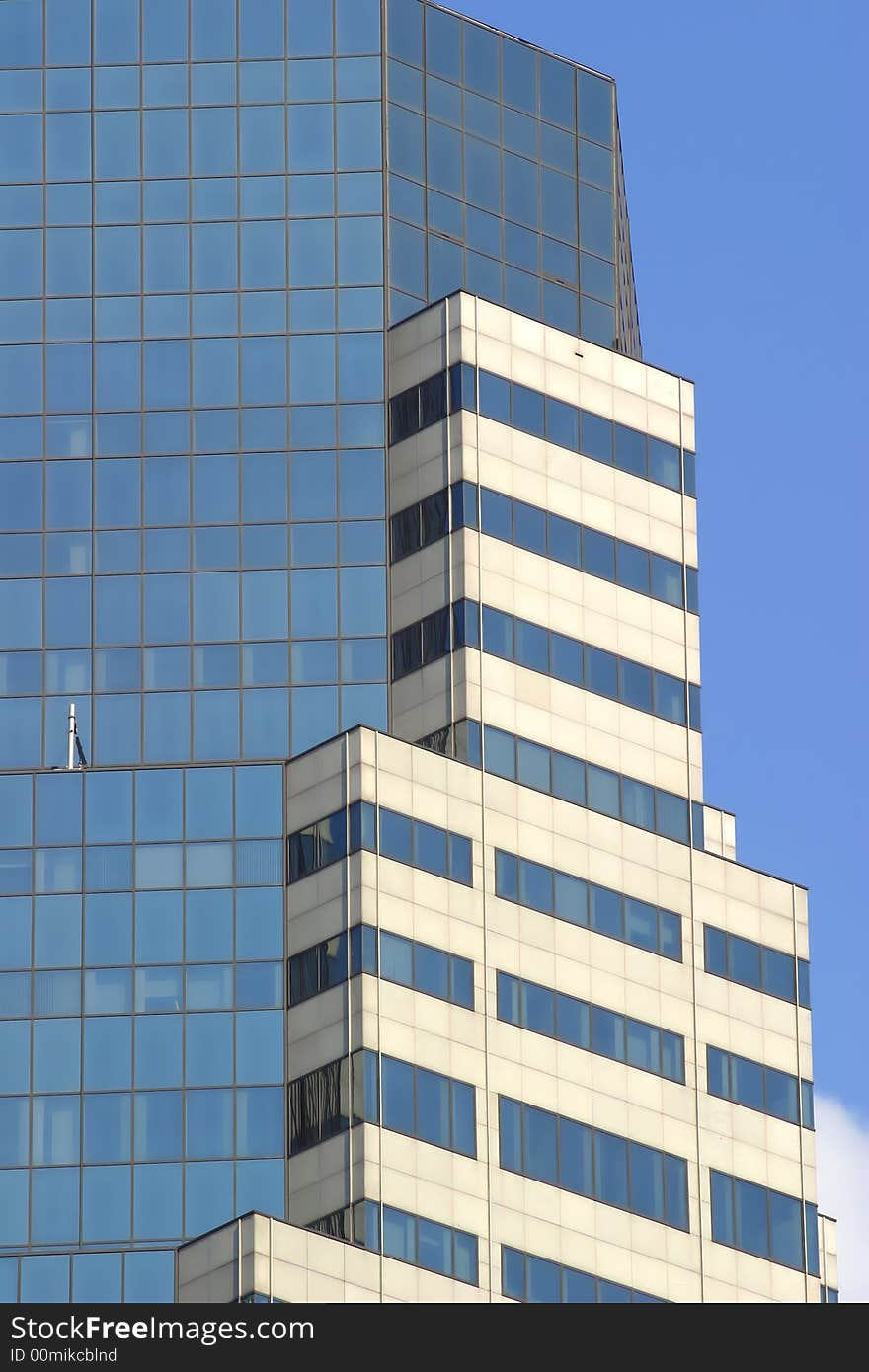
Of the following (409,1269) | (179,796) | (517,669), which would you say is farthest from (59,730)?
(409,1269)

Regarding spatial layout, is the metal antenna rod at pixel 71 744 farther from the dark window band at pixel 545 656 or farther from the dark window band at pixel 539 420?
the dark window band at pixel 539 420

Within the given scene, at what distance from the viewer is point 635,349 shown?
126875 mm

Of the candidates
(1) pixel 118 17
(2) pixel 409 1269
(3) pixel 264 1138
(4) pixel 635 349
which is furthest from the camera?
(4) pixel 635 349

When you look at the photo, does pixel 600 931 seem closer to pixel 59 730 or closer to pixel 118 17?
pixel 59 730

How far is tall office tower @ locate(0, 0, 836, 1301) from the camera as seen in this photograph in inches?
3873

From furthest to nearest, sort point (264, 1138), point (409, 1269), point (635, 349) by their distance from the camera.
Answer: point (635, 349)
point (264, 1138)
point (409, 1269)

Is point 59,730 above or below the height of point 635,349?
below

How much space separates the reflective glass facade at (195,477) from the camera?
332ft

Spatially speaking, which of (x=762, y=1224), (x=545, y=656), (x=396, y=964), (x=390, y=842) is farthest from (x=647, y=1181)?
(x=545, y=656)

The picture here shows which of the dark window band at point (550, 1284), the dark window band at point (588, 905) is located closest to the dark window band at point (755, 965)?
the dark window band at point (588, 905)

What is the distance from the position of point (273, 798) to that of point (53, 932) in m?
8.36

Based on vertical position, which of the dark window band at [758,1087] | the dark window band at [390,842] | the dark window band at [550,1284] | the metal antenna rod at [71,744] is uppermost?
the metal antenna rod at [71,744]

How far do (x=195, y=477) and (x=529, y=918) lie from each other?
849 inches

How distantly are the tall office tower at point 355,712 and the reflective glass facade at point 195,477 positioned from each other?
0.49 feet
